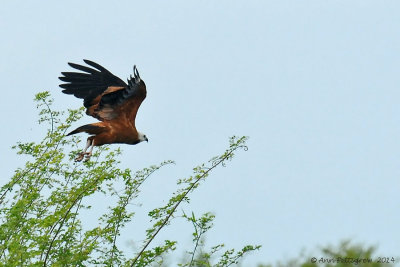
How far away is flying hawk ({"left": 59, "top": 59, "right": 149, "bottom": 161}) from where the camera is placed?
13344mm

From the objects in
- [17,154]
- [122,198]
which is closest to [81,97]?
[17,154]

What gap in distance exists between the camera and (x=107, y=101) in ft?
45.3

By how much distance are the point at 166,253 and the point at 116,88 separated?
4.62 meters

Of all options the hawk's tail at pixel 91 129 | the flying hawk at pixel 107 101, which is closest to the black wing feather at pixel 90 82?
the flying hawk at pixel 107 101

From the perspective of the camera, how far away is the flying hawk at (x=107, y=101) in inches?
525

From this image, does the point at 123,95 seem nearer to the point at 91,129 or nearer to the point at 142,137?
the point at 91,129

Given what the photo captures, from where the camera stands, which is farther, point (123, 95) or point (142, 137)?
point (142, 137)

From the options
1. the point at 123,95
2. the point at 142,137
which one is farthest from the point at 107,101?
the point at 142,137

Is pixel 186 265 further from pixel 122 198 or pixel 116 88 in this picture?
pixel 116 88

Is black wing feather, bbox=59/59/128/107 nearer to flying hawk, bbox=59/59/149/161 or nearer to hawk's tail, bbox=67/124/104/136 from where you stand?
flying hawk, bbox=59/59/149/161

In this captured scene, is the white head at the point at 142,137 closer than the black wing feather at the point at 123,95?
No

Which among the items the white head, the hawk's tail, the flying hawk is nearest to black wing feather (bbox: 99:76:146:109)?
the flying hawk

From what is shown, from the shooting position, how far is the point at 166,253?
32.4ft

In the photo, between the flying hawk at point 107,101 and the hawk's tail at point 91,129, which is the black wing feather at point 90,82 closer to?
the flying hawk at point 107,101
